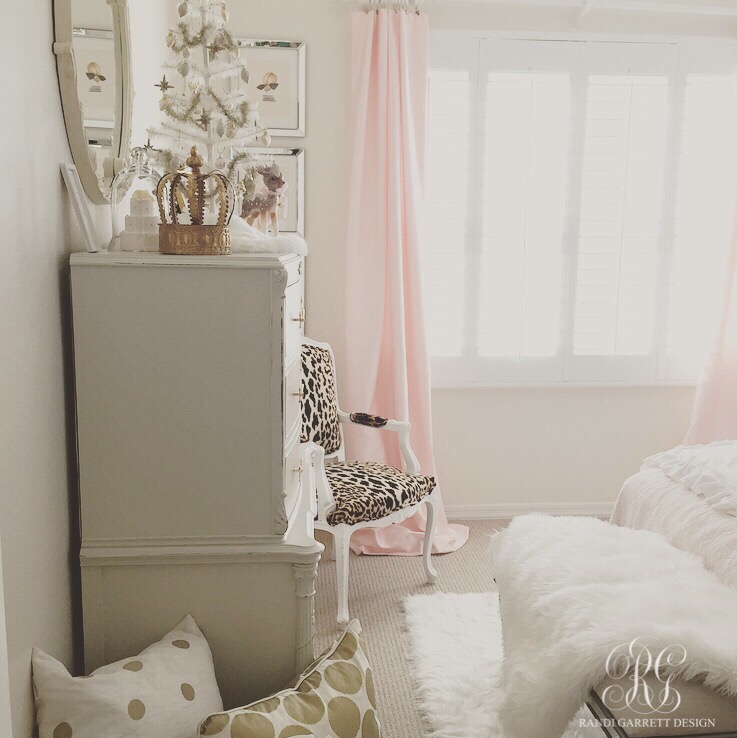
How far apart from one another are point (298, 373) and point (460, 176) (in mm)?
2063

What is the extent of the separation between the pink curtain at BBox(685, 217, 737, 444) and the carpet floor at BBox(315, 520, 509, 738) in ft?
3.69

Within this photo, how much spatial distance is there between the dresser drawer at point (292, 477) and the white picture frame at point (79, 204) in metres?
0.67

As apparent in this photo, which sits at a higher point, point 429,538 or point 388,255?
point 388,255

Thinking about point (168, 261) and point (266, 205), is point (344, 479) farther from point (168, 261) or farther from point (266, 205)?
point (168, 261)

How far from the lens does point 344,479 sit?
10.7ft

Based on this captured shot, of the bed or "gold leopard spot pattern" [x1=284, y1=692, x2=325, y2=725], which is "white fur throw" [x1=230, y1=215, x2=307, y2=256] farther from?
the bed

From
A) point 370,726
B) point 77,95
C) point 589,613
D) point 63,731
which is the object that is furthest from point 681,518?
point 77,95

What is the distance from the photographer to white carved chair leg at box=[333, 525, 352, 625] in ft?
9.87

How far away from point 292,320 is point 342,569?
136 centimetres

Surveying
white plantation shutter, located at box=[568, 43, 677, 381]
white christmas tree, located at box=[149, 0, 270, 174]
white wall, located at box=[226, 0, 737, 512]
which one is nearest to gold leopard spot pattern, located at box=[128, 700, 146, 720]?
white christmas tree, located at box=[149, 0, 270, 174]

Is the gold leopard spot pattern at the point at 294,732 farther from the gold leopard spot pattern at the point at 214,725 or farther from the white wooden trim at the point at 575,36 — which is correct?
the white wooden trim at the point at 575,36

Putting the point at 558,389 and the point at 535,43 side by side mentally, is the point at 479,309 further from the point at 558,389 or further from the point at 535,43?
the point at 535,43

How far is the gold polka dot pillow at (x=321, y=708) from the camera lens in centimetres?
162

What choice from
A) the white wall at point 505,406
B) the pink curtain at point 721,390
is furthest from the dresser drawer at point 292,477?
the pink curtain at point 721,390
